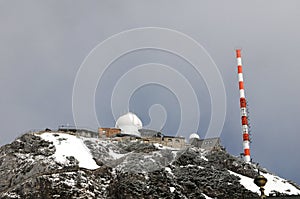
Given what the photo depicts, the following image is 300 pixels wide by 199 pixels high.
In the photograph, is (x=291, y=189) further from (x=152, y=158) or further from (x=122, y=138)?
(x=122, y=138)

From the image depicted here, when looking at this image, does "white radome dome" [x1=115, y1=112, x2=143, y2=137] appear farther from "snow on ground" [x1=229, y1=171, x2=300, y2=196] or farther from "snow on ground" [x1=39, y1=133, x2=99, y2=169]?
"snow on ground" [x1=229, y1=171, x2=300, y2=196]

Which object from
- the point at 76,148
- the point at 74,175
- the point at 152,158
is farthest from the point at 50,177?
the point at 152,158

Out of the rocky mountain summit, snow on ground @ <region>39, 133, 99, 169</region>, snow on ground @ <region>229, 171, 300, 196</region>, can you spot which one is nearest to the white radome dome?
the rocky mountain summit

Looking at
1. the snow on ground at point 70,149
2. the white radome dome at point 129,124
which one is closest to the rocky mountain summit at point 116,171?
the snow on ground at point 70,149

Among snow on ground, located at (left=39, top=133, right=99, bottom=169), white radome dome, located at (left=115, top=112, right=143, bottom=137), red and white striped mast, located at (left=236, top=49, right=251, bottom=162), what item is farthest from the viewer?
red and white striped mast, located at (left=236, top=49, right=251, bottom=162)

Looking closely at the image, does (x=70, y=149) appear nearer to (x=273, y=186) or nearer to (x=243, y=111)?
(x=273, y=186)

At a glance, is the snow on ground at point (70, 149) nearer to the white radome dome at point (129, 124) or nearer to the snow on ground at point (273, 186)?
the white radome dome at point (129, 124)

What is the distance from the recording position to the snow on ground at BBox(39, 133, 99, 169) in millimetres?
85875

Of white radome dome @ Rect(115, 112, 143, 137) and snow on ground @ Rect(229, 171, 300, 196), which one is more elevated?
Answer: white radome dome @ Rect(115, 112, 143, 137)

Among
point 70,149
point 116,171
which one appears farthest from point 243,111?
point 70,149

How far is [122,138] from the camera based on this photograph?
102500 millimetres

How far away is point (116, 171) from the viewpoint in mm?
82562

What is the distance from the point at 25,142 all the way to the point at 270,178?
52.4m

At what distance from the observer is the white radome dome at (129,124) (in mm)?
112688
